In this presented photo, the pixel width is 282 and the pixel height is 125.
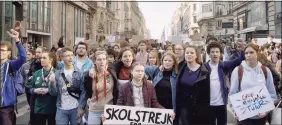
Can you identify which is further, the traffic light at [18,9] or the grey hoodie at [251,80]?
the traffic light at [18,9]

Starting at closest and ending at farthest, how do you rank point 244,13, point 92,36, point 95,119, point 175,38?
point 95,119
point 175,38
point 244,13
point 92,36

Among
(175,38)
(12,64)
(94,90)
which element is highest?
(175,38)

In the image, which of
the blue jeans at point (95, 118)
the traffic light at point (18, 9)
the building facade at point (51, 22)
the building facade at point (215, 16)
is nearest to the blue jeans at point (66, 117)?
the blue jeans at point (95, 118)

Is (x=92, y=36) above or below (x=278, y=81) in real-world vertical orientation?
above

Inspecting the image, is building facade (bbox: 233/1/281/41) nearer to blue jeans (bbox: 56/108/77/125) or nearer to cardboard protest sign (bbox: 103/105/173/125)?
blue jeans (bbox: 56/108/77/125)

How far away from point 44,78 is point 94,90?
102cm

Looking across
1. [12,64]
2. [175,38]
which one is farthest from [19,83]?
[175,38]

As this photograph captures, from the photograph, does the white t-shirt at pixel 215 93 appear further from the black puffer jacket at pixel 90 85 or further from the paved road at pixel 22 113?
the paved road at pixel 22 113

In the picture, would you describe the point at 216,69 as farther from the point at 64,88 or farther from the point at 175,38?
the point at 175,38

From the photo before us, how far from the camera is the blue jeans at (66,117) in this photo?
5.15 meters

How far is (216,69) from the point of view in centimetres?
535

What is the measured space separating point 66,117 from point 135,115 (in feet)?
4.39

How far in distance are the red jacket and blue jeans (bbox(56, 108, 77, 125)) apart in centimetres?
99

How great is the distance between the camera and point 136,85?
4.61 m
